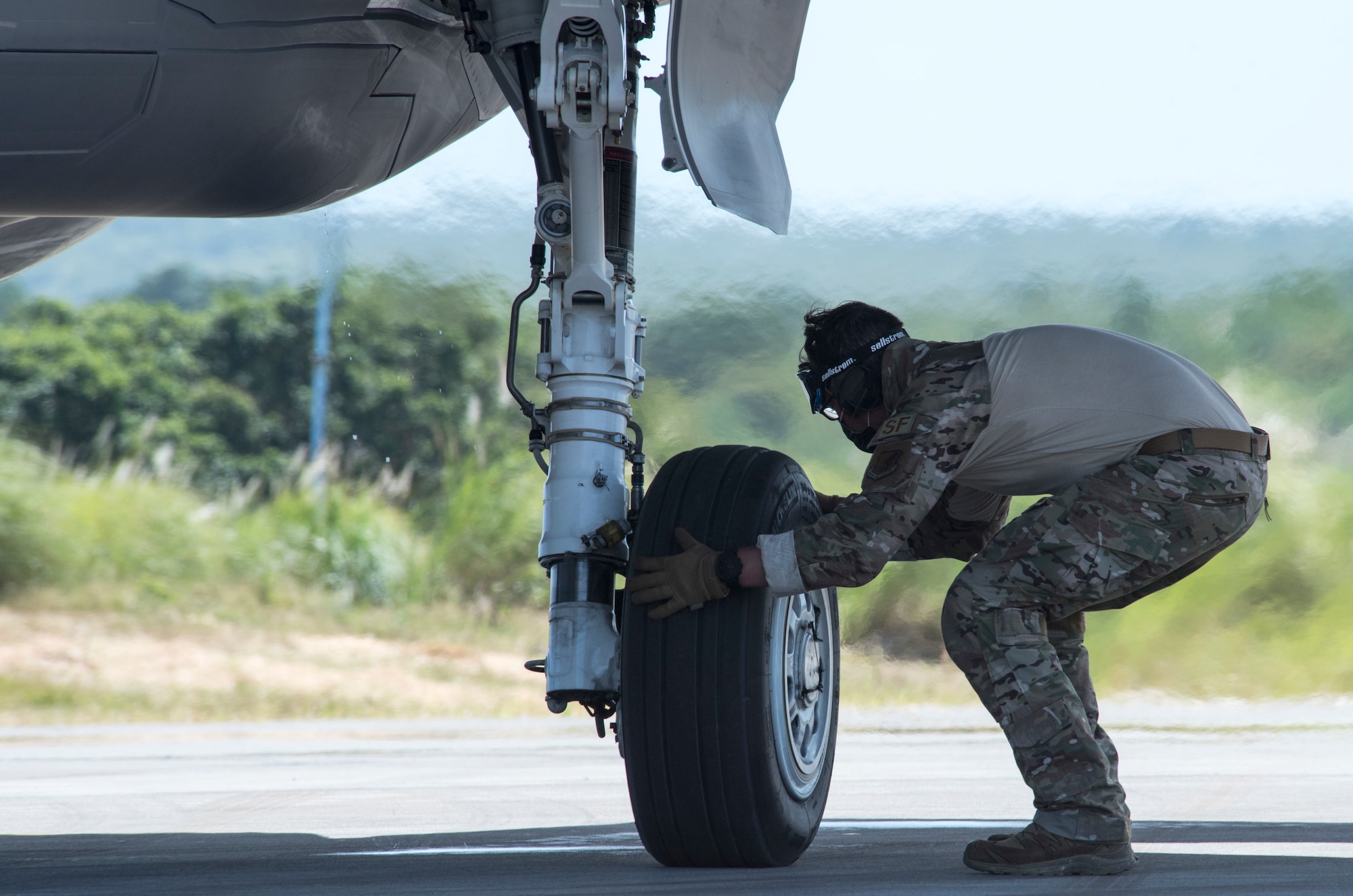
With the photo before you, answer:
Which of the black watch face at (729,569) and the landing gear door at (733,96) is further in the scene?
the landing gear door at (733,96)

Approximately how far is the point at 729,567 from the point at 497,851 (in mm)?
1259

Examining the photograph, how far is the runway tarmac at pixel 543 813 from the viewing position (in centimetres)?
326

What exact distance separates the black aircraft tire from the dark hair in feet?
1.13

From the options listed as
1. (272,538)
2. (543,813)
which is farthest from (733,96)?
(272,538)

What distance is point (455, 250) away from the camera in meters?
13.5

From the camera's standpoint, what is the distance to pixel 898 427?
3.35 meters

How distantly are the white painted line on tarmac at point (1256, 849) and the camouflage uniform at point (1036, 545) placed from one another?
1.69ft

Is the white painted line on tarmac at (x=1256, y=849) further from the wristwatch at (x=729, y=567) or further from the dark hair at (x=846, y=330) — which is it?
the dark hair at (x=846, y=330)

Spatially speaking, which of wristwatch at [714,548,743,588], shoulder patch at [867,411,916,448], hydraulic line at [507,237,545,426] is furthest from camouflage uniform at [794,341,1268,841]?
hydraulic line at [507,237,545,426]

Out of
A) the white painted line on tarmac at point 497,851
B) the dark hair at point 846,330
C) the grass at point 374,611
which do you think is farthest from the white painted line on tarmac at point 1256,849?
the grass at point 374,611

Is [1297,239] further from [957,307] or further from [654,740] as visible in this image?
[654,740]

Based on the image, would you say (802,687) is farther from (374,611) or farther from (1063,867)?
(374,611)

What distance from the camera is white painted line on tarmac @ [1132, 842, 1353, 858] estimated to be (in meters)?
3.67

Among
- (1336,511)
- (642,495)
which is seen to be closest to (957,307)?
(1336,511)
